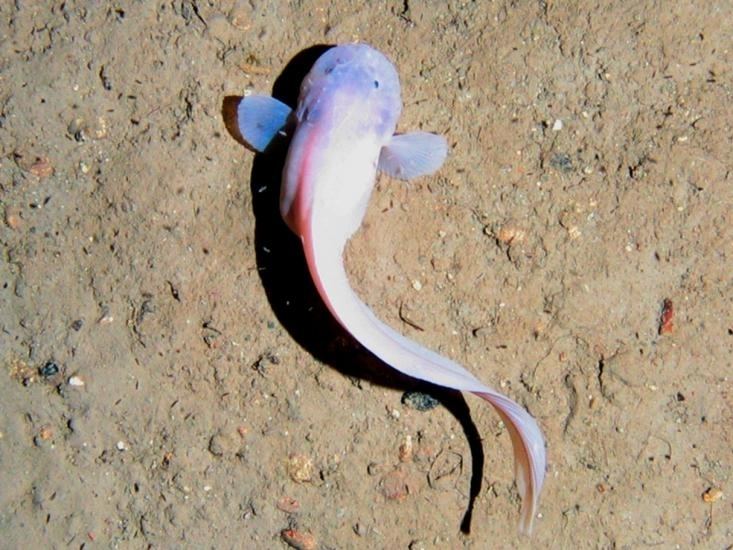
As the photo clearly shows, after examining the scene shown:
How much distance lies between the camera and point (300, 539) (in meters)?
3.81

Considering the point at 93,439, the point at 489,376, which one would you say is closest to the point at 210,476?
the point at 93,439

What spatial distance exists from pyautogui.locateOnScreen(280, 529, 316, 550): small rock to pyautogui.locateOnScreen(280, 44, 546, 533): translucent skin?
3.58 feet

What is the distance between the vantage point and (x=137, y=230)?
12.9 feet

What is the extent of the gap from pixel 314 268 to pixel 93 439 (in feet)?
5.22

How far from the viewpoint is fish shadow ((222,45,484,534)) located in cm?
383

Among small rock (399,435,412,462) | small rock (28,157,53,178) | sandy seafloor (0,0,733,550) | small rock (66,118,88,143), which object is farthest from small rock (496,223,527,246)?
small rock (28,157,53,178)

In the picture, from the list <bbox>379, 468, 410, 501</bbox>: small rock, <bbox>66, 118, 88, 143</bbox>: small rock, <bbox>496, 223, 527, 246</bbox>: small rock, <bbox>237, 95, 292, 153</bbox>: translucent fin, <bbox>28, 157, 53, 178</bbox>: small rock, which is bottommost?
<bbox>379, 468, 410, 501</bbox>: small rock

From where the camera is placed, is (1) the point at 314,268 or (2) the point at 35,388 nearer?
(1) the point at 314,268

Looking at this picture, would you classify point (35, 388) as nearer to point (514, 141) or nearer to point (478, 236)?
point (478, 236)

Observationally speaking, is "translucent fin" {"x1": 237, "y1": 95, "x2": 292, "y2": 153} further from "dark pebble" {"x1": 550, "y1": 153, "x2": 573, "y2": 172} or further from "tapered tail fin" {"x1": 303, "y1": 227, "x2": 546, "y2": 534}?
"dark pebble" {"x1": 550, "y1": 153, "x2": 573, "y2": 172}

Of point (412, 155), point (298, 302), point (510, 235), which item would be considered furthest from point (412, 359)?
point (412, 155)

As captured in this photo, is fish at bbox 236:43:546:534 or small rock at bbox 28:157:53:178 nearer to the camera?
fish at bbox 236:43:546:534

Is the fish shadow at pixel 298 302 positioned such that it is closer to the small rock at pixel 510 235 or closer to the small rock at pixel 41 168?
the small rock at pixel 510 235

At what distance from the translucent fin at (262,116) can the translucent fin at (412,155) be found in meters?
0.56
